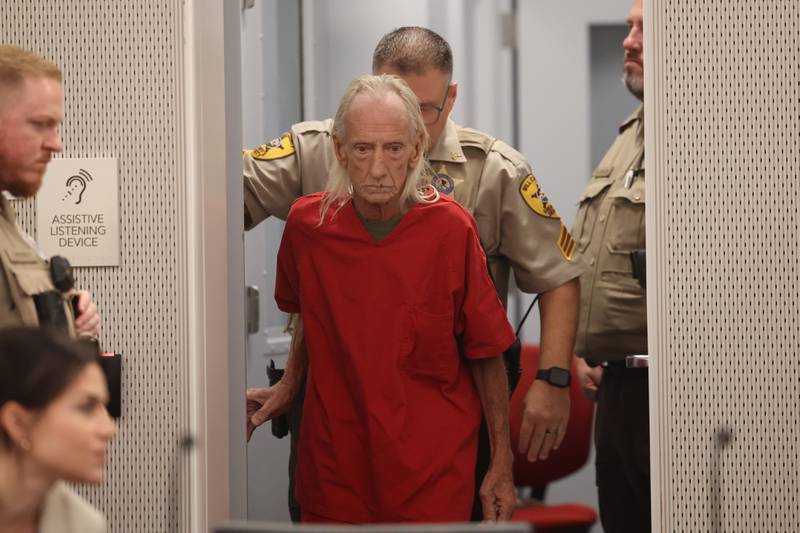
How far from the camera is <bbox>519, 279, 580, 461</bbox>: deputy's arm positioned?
2.49m

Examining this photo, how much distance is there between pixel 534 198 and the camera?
2.57m

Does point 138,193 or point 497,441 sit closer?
point 138,193

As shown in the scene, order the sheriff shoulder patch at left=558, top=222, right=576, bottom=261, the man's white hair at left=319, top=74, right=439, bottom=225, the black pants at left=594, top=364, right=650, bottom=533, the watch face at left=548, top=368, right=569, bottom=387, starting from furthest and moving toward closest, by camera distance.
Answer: the black pants at left=594, top=364, right=650, bottom=533
the sheriff shoulder patch at left=558, top=222, right=576, bottom=261
the watch face at left=548, top=368, right=569, bottom=387
the man's white hair at left=319, top=74, right=439, bottom=225

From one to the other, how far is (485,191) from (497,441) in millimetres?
619

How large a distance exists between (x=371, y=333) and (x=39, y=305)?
73 cm

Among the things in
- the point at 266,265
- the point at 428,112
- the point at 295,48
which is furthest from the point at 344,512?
the point at 295,48

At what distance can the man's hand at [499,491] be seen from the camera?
2234 mm

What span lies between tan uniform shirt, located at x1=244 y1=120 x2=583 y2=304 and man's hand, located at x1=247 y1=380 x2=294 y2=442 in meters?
0.39

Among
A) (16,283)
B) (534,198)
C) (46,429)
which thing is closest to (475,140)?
(534,198)

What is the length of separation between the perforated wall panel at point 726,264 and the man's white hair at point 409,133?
1.47 ft

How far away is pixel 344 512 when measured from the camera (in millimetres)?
2164

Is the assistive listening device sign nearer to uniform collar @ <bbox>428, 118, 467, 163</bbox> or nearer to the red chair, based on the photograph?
uniform collar @ <bbox>428, 118, 467, 163</bbox>

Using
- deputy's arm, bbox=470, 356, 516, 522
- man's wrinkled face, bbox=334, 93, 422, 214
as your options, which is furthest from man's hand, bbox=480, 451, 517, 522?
man's wrinkled face, bbox=334, 93, 422, 214

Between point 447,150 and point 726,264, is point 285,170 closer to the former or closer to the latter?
point 447,150
